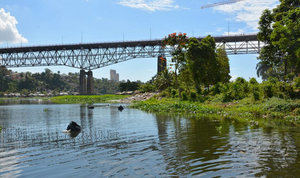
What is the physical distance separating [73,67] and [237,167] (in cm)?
6912

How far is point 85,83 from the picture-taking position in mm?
75438

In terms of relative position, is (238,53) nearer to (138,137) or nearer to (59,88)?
(138,137)

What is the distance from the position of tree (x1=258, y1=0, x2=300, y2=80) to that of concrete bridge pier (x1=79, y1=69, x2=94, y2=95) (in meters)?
57.1

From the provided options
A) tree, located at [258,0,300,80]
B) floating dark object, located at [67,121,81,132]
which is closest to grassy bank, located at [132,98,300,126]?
tree, located at [258,0,300,80]

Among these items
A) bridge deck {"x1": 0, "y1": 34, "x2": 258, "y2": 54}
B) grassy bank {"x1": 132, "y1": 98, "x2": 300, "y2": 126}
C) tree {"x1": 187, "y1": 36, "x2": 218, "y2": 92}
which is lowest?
grassy bank {"x1": 132, "y1": 98, "x2": 300, "y2": 126}

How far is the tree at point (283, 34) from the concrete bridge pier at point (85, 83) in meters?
57.1

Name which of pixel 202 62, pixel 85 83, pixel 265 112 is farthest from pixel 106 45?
pixel 265 112

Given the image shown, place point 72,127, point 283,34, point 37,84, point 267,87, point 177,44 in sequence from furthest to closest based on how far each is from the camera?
point 37,84, point 177,44, point 267,87, point 283,34, point 72,127

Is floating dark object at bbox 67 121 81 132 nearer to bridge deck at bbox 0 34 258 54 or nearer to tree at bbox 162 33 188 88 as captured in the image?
tree at bbox 162 33 188 88

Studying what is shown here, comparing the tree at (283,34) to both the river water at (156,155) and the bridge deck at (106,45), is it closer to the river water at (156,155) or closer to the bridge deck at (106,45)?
the river water at (156,155)

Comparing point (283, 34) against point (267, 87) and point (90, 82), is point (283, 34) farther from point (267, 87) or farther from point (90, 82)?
point (90, 82)

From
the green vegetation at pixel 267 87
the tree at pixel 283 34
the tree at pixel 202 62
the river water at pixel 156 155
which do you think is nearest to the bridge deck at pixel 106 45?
the tree at pixel 202 62

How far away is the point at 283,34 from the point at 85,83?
63362 millimetres

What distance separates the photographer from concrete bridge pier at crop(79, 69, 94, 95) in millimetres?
73562
